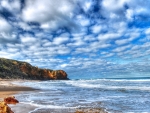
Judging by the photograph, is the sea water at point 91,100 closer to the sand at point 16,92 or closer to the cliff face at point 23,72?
the sand at point 16,92

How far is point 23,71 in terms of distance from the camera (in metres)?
86.8

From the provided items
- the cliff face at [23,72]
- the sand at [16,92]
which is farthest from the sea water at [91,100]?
the cliff face at [23,72]

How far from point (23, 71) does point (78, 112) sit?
81.0 m

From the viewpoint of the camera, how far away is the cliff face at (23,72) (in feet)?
235

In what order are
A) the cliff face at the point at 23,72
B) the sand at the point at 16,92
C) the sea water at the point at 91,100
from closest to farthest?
the sand at the point at 16,92, the sea water at the point at 91,100, the cliff face at the point at 23,72

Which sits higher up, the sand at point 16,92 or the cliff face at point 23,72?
the cliff face at point 23,72

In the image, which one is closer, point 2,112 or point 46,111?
point 2,112

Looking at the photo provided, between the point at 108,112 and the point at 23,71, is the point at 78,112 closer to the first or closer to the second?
the point at 108,112

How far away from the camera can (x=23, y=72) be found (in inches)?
3354

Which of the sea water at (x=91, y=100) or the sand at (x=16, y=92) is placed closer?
the sand at (x=16, y=92)

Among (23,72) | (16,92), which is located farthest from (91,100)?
(23,72)

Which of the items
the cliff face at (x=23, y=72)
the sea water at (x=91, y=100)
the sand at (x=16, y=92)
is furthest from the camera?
the cliff face at (x=23, y=72)

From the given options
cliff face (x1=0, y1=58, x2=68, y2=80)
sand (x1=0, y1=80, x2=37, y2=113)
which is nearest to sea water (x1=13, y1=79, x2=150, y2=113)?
sand (x1=0, y1=80, x2=37, y2=113)

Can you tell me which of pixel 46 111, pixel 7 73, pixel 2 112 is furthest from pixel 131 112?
pixel 7 73
